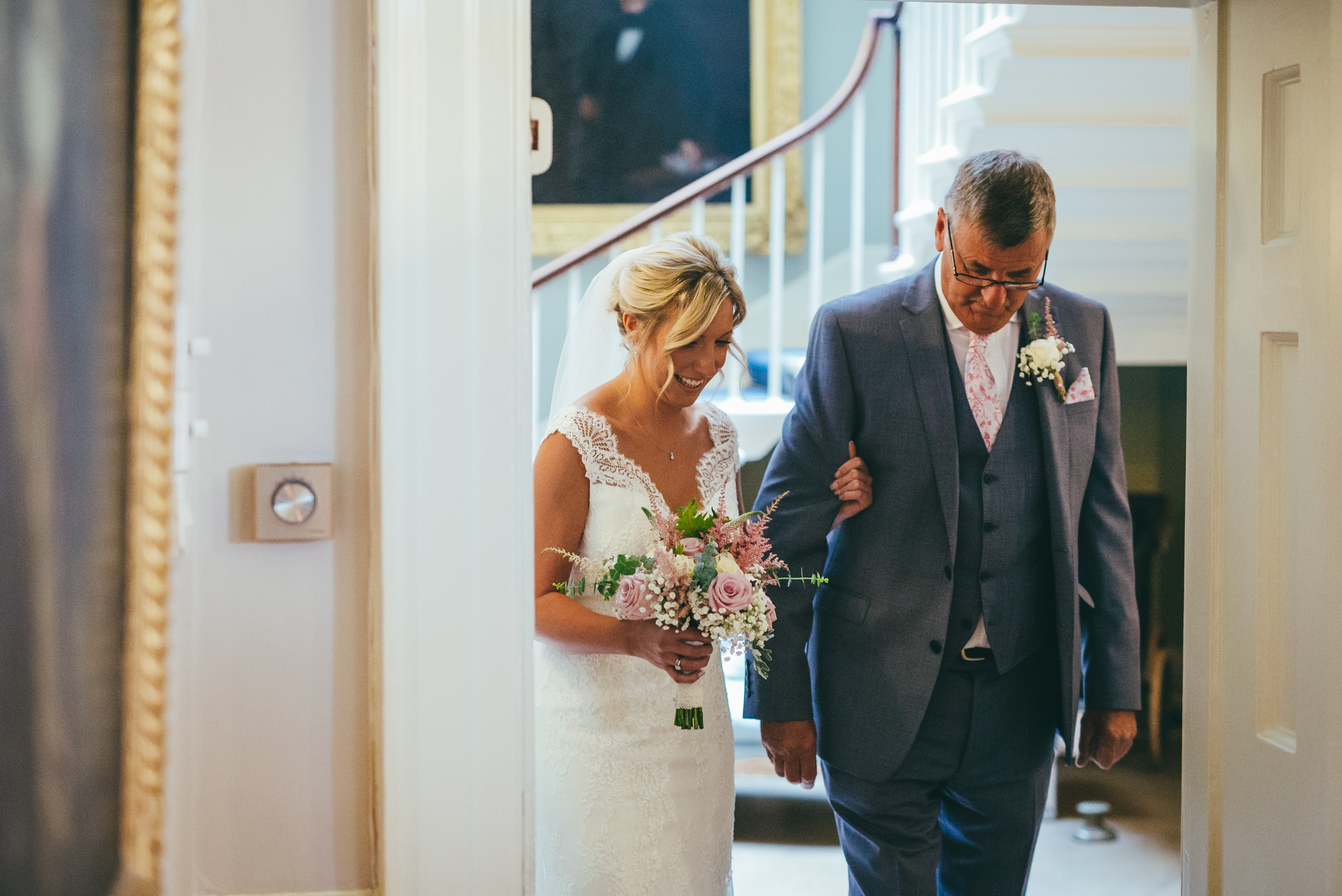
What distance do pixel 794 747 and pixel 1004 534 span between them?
0.56 meters

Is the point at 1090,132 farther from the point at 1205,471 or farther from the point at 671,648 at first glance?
the point at 671,648

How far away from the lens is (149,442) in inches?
13.9

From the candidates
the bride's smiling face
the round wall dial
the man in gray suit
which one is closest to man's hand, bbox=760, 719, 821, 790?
the man in gray suit

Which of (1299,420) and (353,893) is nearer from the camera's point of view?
(353,893)

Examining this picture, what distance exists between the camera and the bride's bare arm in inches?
62.2

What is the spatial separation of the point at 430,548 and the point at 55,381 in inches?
33.8

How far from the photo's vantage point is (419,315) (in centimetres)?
113

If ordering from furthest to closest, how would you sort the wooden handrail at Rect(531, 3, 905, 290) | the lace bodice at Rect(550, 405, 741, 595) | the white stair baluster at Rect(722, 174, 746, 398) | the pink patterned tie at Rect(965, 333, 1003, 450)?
the white stair baluster at Rect(722, 174, 746, 398), the wooden handrail at Rect(531, 3, 905, 290), the pink patterned tie at Rect(965, 333, 1003, 450), the lace bodice at Rect(550, 405, 741, 595)

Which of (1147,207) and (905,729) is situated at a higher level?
(1147,207)

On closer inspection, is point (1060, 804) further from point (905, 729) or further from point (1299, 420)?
point (1299, 420)

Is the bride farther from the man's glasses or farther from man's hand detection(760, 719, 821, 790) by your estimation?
the man's glasses

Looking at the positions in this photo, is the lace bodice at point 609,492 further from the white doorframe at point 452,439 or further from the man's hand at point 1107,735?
the man's hand at point 1107,735

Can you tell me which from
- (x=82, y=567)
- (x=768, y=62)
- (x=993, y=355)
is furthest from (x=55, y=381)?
(x=768, y=62)

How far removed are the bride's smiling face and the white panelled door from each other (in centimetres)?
85
